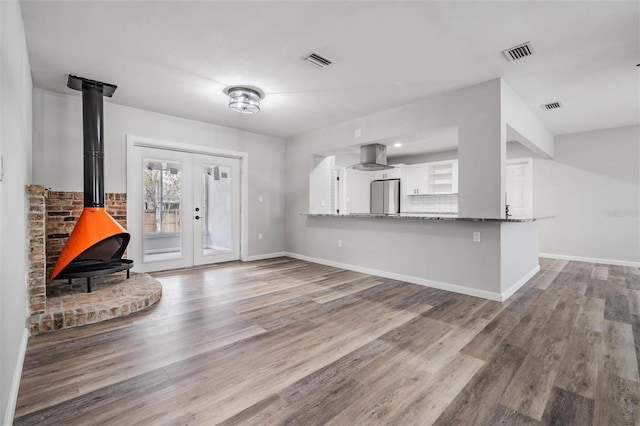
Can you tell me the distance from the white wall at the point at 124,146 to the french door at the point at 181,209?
0.26 m

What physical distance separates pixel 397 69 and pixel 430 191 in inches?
192

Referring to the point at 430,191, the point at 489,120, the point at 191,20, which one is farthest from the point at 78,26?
the point at 430,191

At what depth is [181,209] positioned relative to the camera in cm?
506

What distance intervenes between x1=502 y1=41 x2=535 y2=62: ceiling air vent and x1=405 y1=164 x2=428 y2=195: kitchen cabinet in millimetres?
4688

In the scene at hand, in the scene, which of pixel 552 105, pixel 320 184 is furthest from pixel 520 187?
pixel 320 184

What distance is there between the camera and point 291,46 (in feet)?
9.11

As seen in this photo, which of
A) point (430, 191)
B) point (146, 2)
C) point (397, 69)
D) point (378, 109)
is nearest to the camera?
point (146, 2)

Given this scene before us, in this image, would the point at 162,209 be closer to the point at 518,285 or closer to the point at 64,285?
the point at 64,285

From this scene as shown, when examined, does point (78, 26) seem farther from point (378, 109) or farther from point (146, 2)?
point (378, 109)

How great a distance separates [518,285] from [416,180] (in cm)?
422

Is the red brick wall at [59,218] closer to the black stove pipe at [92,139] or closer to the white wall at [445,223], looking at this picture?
the black stove pipe at [92,139]

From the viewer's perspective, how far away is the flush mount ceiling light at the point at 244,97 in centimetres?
373

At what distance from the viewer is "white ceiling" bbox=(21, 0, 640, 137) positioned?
2279 mm

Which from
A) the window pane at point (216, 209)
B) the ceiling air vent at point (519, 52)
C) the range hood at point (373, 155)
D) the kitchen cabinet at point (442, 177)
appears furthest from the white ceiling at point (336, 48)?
the kitchen cabinet at point (442, 177)
